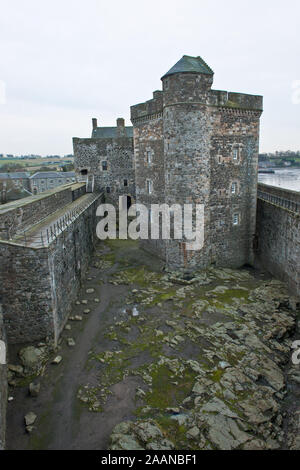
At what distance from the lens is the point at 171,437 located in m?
7.89

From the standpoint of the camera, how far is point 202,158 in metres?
17.2

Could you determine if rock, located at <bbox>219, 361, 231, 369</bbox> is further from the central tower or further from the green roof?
the green roof

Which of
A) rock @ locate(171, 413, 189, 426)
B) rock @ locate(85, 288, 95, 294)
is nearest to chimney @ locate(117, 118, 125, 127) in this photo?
rock @ locate(85, 288, 95, 294)

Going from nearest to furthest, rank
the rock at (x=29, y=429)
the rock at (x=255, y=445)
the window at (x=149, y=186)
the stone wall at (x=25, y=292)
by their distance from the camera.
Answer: the rock at (x=255, y=445)
the rock at (x=29, y=429)
the stone wall at (x=25, y=292)
the window at (x=149, y=186)

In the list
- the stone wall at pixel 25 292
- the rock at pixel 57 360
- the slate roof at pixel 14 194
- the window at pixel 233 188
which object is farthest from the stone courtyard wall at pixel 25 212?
the slate roof at pixel 14 194

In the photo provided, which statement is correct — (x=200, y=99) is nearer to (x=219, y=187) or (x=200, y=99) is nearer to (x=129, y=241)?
(x=219, y=187)

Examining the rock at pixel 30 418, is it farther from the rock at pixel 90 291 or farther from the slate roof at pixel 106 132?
the slate roof at pixel 106 132

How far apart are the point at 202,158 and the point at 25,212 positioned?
961cm

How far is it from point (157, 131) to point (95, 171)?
14.9 metres

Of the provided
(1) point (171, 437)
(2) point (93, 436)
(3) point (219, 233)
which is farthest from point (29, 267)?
(3) point (219, 233)

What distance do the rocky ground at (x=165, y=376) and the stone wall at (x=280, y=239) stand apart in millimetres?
1253

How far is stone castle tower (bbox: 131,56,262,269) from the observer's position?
16641 millimetres

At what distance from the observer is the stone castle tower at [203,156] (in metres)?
16.6

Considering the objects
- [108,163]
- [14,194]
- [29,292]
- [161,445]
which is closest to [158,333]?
[161,445]
